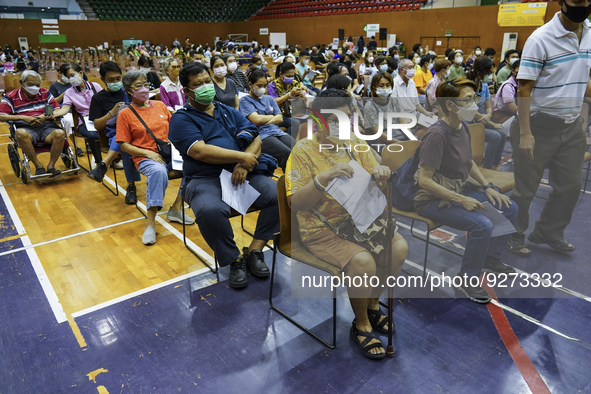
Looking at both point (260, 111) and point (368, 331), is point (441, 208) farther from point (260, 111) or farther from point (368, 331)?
point (260, 111)

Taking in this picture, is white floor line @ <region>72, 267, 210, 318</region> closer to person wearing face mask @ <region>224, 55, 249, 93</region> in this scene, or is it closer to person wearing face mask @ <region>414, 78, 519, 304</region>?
person wearing face mask @ <region>414, 78, 519, 304</region>

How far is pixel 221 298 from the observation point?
2.78m

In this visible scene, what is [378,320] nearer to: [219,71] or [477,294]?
[477,294]

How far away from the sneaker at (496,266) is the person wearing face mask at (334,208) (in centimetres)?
69

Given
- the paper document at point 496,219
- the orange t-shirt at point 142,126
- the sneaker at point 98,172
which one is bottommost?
the sneaker at point 98,172

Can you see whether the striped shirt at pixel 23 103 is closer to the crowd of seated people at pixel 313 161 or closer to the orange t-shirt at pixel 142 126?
the crowd of seated people at pixel 313 161

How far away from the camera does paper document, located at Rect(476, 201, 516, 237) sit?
244 cm

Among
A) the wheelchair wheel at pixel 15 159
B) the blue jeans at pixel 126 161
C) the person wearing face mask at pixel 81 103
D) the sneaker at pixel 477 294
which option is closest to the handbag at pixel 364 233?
the sneaker at pixel 477 294

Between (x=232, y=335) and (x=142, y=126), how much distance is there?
221cm

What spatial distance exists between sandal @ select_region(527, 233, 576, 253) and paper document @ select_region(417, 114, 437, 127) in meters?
1.13

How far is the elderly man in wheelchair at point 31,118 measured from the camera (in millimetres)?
4793

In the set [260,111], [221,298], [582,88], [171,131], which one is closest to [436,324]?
[221,298]

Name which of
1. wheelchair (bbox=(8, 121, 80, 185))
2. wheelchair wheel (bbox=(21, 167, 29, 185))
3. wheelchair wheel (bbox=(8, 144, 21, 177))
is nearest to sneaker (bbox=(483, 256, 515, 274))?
wheelchair (bbox=(8, 121, 80, 185))

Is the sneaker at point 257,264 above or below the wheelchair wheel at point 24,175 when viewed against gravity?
below
